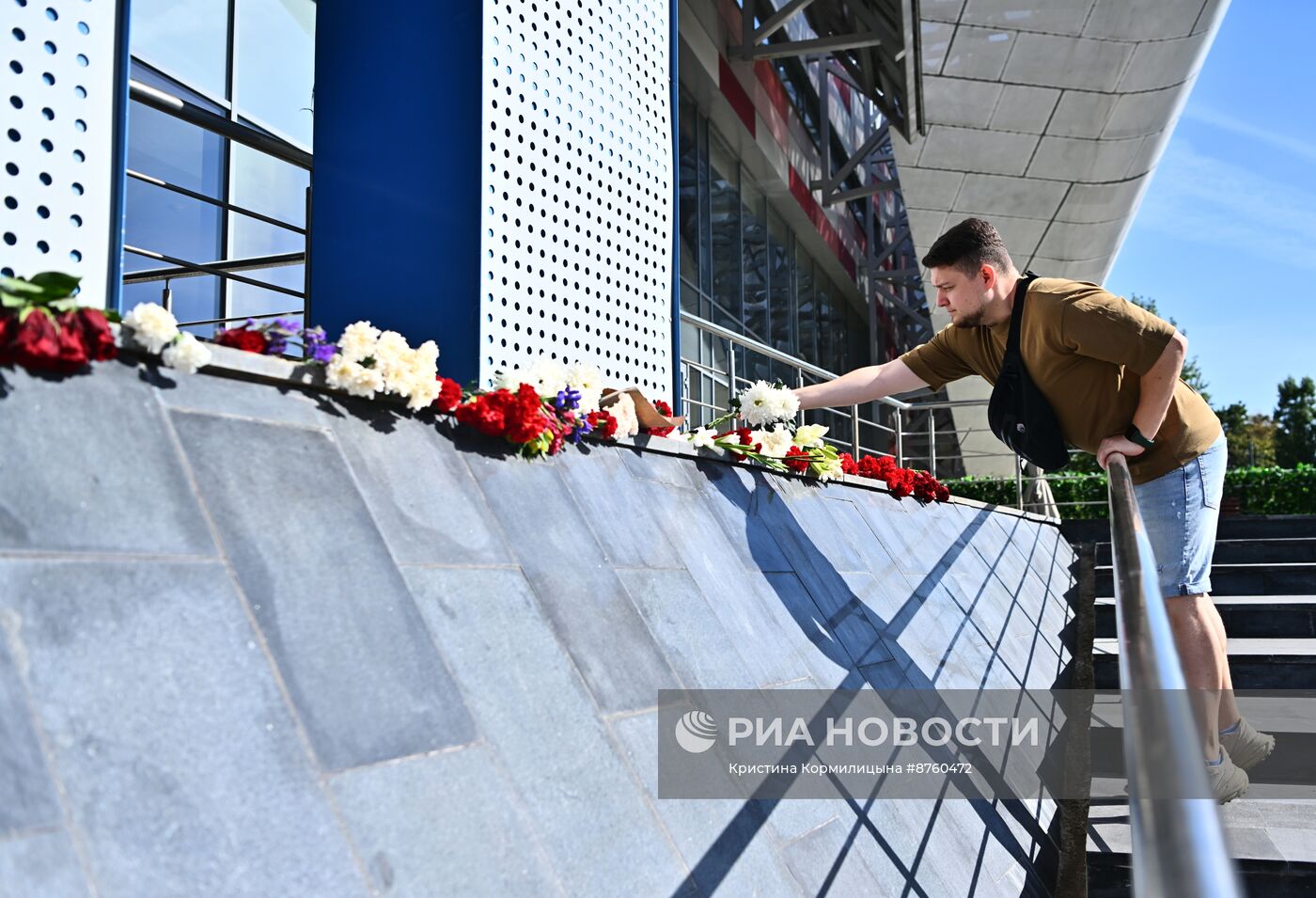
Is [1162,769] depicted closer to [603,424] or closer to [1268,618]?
[603,424]

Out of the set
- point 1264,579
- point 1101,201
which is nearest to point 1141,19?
point 1101,201

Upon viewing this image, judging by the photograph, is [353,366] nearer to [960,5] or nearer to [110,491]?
[110,491]

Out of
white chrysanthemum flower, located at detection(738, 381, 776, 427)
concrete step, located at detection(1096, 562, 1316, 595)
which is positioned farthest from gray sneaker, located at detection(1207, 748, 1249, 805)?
concrete step, located at detection(1096, 562, 1316, 595)

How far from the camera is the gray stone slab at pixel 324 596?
1.90 m

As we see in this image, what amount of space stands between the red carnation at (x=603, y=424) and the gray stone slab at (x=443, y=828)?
5.72 feet

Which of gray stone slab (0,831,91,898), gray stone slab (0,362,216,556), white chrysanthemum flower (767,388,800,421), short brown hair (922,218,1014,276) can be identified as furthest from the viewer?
white chrysanthemum flower (767,388,800,421)

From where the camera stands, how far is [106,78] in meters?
2.84

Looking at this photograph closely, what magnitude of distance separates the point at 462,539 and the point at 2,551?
1122 mm

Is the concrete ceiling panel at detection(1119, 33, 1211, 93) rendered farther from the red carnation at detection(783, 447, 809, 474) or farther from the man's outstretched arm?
the red carnation at detection(783, 447, 809, 474)

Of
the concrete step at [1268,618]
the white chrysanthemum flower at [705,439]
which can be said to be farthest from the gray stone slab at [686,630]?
the concrete step at [1268,618]

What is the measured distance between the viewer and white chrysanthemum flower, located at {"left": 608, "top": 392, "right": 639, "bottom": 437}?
376cm

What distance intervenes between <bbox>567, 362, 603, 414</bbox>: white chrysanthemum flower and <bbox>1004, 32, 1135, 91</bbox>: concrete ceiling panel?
521 inches

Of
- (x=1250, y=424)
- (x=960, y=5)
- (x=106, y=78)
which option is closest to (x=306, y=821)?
(x=106, y=78)

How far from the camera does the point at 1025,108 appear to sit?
16188mm
